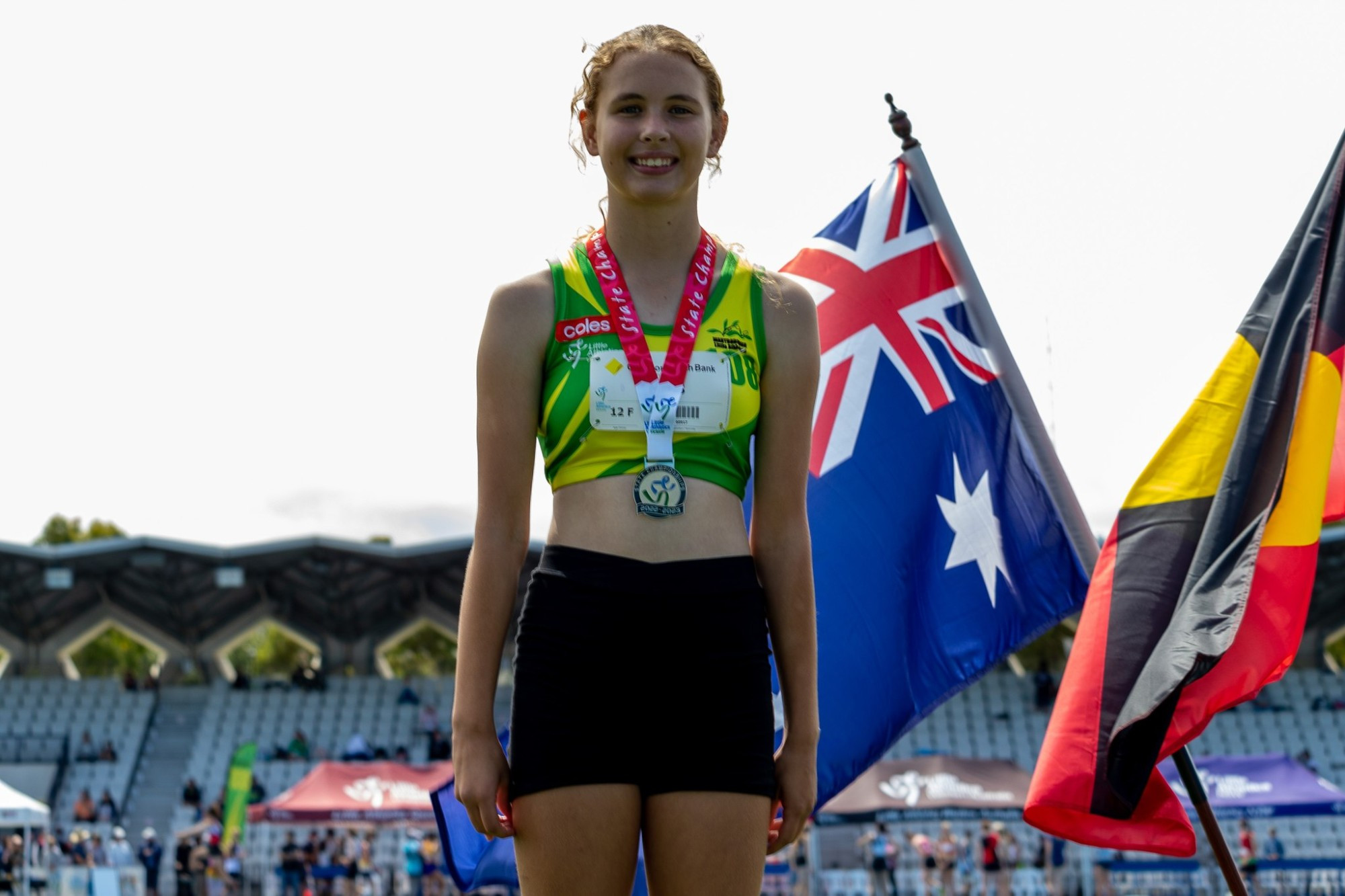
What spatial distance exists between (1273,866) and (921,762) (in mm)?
6335

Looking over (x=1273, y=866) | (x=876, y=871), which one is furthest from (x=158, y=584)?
(x=1273, y=866)

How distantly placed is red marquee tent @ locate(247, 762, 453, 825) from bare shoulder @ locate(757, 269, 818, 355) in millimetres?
19100

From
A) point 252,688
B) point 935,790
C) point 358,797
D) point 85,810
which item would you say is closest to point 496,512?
point 935,790

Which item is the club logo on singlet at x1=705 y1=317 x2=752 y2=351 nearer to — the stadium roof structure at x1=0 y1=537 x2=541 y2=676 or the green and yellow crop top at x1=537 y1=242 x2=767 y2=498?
the green and yellow crop top at x1=537 y1=242 x2=767 y2=498

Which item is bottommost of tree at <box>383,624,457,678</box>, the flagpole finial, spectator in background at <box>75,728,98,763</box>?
spectator in background at <box>75,728,98,763</box>

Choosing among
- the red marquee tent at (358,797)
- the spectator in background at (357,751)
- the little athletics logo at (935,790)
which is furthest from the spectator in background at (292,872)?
the little athletics logo at (935,790)

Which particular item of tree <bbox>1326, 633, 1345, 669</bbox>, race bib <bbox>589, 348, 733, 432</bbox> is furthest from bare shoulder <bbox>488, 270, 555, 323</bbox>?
tree <bbox>1326, 633, 1345, 669</bbox>

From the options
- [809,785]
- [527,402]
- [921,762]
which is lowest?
[921,762]

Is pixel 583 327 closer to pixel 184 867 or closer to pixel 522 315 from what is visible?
pixel 522 315

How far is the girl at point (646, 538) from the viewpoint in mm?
2311

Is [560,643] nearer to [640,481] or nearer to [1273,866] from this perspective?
[640,481]

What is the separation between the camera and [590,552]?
2.35m

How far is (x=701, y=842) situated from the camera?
229 centimetres

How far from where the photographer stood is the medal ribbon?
238cm
